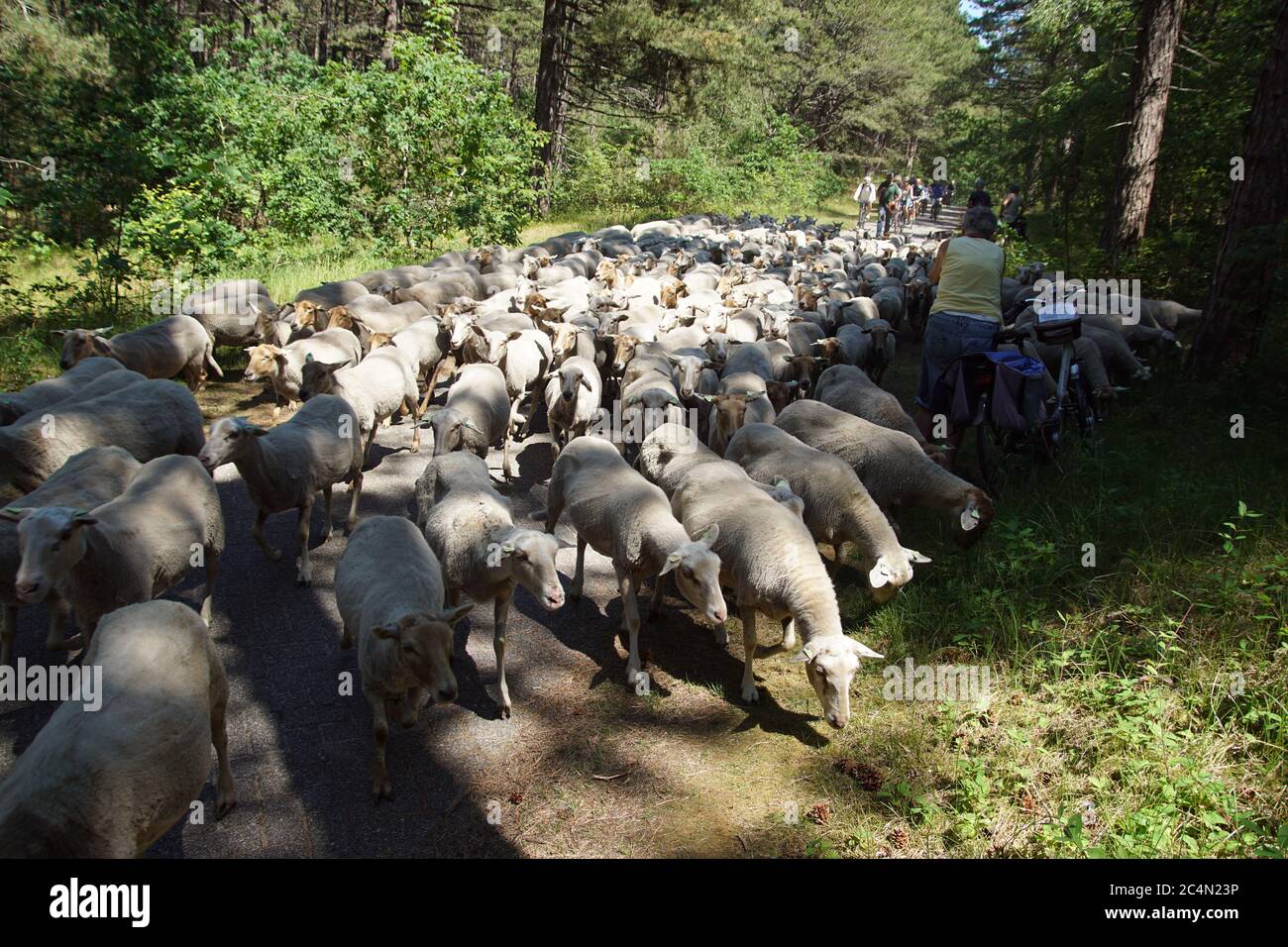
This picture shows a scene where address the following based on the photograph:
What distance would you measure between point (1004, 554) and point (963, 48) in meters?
65.5

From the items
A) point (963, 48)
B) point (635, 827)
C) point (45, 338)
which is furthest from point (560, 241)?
point (963, 48)

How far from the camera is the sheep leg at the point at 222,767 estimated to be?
14.0 ft

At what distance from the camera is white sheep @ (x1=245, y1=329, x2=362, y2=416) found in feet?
30.9

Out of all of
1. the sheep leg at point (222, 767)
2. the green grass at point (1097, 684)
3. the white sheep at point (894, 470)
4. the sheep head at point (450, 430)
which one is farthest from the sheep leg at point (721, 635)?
the sheep leg at point (222, 767)

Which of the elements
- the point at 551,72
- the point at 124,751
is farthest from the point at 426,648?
the point at 551,72

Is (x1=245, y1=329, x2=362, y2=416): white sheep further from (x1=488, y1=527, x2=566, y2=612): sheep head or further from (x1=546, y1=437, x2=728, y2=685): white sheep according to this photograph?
(x1=488, y1=527, x2=566, y2=612): sheep head

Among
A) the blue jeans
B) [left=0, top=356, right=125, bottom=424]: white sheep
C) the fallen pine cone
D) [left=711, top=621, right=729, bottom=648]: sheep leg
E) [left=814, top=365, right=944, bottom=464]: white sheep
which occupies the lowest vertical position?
the fallen pine cone

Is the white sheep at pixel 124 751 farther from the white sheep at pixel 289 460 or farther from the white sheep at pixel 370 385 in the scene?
the white sheep at pixel 370 385

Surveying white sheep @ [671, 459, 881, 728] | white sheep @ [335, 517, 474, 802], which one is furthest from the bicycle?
white sheep @ [335, 517, 474, 802]

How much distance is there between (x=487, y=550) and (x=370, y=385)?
4.32 m

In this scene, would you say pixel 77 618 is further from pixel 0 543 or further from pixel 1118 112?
pixel 1118 112

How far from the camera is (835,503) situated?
6508 mm

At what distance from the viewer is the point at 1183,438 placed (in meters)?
8.36

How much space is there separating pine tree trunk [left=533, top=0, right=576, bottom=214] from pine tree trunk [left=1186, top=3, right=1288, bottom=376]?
2100 cm
